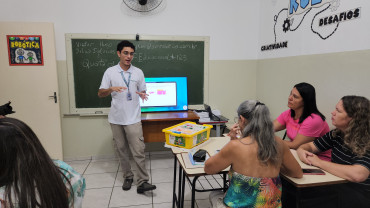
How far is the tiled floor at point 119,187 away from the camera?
8.50ft

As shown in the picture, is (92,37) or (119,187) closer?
(119,187)

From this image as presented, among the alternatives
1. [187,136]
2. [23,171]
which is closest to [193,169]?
[187,136]

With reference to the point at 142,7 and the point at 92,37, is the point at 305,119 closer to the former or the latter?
the point at 142,7

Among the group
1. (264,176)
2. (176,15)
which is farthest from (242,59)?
(264,176)

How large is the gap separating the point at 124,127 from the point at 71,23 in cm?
187

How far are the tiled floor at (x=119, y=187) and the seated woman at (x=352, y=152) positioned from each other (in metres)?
1.34

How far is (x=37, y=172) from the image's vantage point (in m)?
0.89

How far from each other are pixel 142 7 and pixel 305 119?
280cm

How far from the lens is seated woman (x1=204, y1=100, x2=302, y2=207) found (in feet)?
4.57

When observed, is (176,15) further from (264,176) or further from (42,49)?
(264,176)

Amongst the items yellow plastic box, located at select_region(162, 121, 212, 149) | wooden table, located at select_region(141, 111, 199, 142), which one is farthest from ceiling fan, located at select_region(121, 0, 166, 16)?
yellow plastic box, located at select_region(162, 121, 212, 149)

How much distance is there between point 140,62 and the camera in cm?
373

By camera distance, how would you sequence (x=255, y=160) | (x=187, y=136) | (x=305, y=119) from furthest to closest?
(x=305, y=119) < (x=187, y=136) < (x=255, y=160)

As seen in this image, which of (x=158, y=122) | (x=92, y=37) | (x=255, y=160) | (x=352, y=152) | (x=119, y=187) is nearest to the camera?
(x=255, y=160)
